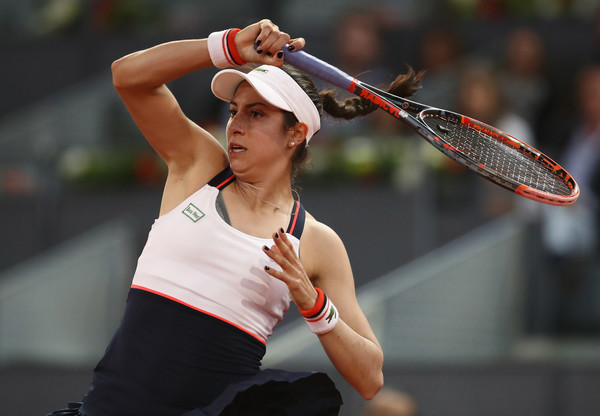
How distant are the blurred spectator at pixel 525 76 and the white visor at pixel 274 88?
434cm

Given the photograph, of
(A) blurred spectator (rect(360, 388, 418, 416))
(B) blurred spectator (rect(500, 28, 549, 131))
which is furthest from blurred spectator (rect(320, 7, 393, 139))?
(A) blurred spectator (rect(360, 388, 418, 416))

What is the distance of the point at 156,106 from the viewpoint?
3.24m

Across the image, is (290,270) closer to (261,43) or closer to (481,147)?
(261,43)

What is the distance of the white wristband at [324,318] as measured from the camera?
3.09 m

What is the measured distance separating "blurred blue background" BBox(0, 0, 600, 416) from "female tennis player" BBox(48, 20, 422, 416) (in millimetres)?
2803

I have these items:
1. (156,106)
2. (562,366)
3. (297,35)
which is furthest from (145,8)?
(156,106)

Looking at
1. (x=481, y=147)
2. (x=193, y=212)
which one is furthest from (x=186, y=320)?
(x=481, y=147)

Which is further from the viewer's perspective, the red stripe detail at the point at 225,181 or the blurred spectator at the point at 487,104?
the blurred spectator at the point at 487,104

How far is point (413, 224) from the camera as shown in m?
6.85

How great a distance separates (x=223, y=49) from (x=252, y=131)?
0.30m

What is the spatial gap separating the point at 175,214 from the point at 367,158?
393cm

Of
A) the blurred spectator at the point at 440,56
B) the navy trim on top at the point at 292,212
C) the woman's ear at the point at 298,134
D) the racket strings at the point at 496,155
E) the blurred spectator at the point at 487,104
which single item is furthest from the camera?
the blurred spectator at the point at 440,56

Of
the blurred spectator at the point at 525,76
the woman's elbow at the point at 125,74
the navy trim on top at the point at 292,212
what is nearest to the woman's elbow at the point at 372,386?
the navy trim on top at the point at 292,212

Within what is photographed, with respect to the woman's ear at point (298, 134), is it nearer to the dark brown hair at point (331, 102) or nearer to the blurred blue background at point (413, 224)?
the dark brown hair at point (331, 102)
